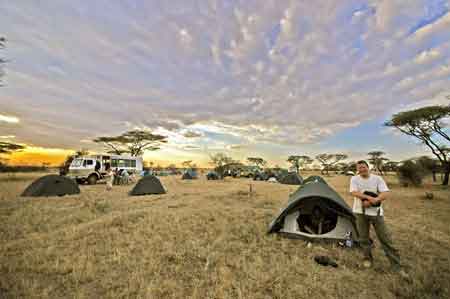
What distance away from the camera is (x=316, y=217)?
5.81 meters

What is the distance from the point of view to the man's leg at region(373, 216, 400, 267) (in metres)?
3.94

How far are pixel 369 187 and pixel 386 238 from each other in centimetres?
99

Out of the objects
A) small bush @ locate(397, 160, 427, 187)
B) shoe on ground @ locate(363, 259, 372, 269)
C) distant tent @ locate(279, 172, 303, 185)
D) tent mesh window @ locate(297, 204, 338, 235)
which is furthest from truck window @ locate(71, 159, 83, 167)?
small bush @ locate(397, 160, 427, 187)

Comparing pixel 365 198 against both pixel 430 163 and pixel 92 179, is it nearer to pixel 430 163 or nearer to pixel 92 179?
pixel 92 179

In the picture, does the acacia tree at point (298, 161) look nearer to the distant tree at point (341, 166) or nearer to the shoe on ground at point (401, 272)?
the distant tree at point (341, 166)

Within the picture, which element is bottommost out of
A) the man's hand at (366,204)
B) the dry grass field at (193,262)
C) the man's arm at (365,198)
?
the dry grass field at (193,262)

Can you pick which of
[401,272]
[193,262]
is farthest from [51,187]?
[401,272]

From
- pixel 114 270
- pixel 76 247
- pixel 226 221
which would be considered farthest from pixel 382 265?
pixel 76 247

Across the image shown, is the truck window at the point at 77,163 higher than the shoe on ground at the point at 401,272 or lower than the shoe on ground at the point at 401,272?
higher

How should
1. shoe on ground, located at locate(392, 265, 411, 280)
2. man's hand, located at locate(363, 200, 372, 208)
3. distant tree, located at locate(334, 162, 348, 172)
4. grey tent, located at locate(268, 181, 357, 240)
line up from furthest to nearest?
1. distant tree, located at locate(334, 162, 348, 172)
2. grey tent, located at locate(268, 181, 357, 240)
3. man's hand, located at locate(363, 200, 372, 208)
4. shoe on ground, located at locate(392, 265, 411, 280)

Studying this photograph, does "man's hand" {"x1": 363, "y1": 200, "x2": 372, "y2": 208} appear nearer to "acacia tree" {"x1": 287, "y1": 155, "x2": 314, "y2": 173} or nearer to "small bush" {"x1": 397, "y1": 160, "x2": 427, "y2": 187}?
"small bush" {"x1": 397, "y1": 160, "x2": 427, "y2": 187}

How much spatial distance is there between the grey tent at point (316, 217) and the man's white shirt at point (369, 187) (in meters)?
1.23

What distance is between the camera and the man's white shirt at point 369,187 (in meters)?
3.95

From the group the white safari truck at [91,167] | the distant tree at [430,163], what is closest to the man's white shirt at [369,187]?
the white safari truck at [91,167]
